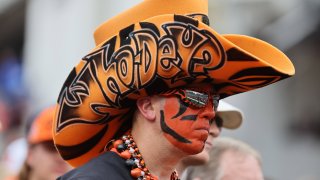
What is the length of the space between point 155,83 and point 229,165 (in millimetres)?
1633

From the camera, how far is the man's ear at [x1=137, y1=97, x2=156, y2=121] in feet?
12.3

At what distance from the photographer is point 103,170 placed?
3594mm

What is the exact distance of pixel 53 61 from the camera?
14.7 m

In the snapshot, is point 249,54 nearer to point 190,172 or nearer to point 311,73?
point 190,172

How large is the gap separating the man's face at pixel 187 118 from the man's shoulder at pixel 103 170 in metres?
0.22

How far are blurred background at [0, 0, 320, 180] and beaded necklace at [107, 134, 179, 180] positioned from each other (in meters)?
9.10

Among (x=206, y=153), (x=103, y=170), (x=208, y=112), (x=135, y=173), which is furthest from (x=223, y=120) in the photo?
(x=103, y=170)

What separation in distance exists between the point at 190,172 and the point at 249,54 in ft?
6.01

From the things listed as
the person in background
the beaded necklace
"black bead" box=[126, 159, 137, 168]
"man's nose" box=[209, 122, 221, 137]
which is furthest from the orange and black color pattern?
the person in background

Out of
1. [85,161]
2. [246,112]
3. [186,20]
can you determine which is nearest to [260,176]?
[85,161]

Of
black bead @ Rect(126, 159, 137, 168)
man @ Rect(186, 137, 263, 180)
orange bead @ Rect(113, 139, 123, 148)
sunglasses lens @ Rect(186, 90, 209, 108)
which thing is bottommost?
man @ Rect(186, 137, 263, 180)

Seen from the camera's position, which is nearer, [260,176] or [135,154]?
[135,154]

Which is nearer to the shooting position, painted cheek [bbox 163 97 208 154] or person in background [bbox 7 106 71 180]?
painted cheek [bbox 163 97 208 154]

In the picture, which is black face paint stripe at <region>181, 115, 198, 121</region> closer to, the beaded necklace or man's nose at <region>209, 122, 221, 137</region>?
the beaded necklace
